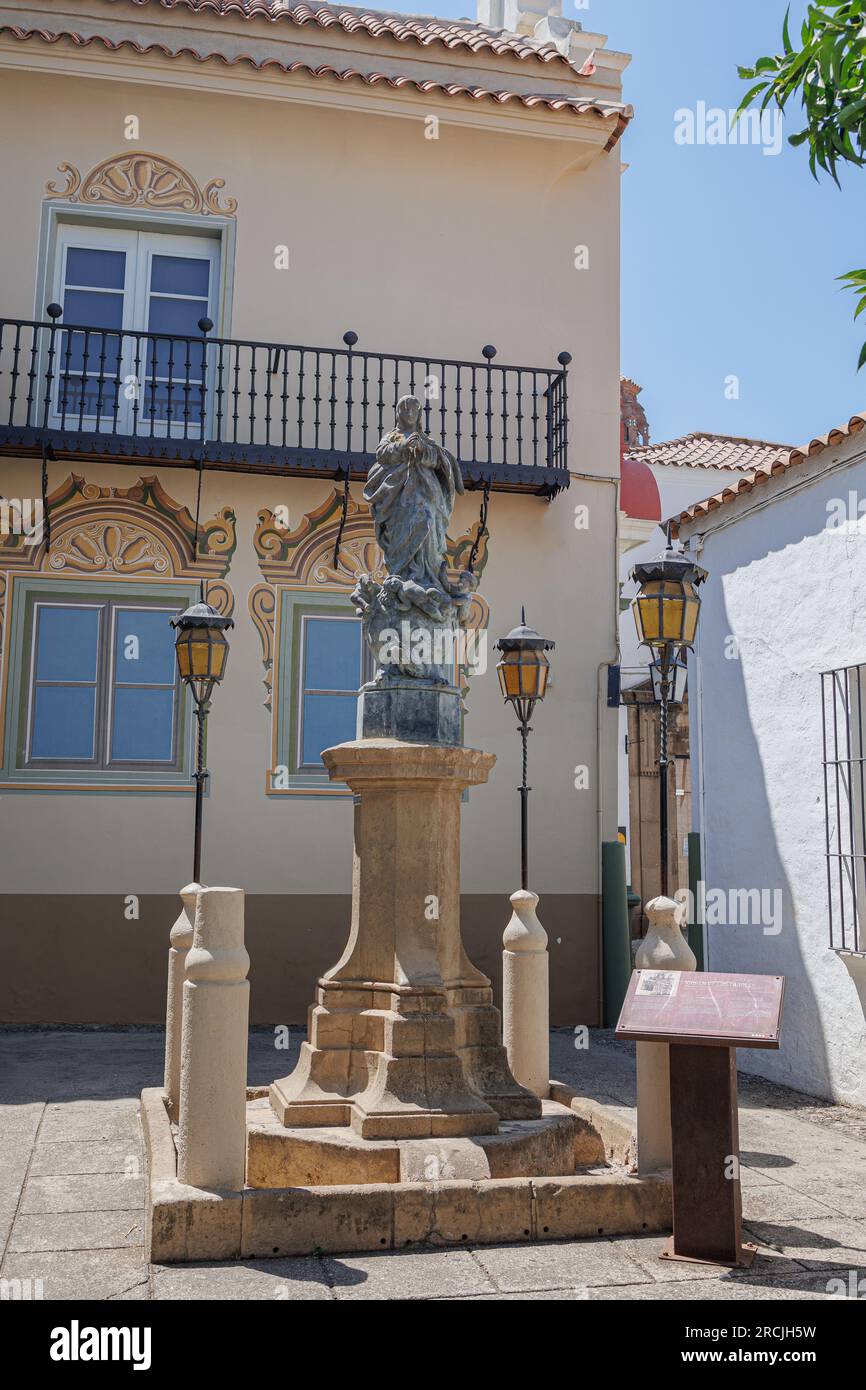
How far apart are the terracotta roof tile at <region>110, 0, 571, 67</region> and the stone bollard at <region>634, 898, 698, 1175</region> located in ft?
31.9

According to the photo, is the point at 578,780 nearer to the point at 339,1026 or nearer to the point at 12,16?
the point at 339,1026

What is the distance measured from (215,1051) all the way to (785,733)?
5161 mm

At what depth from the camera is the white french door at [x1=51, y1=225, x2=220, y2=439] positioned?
1089 cm

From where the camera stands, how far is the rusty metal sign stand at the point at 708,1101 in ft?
14.3

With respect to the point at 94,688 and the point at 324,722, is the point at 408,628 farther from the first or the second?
the point at 94,688

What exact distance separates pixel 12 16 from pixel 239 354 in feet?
11.9

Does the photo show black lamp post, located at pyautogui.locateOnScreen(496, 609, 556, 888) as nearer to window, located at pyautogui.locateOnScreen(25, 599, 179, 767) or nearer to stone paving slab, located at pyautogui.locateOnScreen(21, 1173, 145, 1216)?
window, located at pyautogui.locateOnScreen(25, 599, 179, 767)


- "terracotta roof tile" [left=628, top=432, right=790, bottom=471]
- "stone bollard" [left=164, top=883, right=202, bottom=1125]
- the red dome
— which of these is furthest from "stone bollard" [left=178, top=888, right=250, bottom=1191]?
"terracotta roof tile" [left=628, top=432, right=790, bottom=471]

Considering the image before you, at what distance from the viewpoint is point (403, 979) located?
5.47 m

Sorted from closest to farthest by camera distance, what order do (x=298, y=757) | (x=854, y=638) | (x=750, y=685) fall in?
(x=854, y=638) < (x=750, y=685) < (x=298, y=757)

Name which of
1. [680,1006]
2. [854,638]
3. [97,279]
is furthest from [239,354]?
[680,1006]

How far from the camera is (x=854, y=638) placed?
781cm

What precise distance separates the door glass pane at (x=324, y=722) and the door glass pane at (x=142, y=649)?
1.21 m
